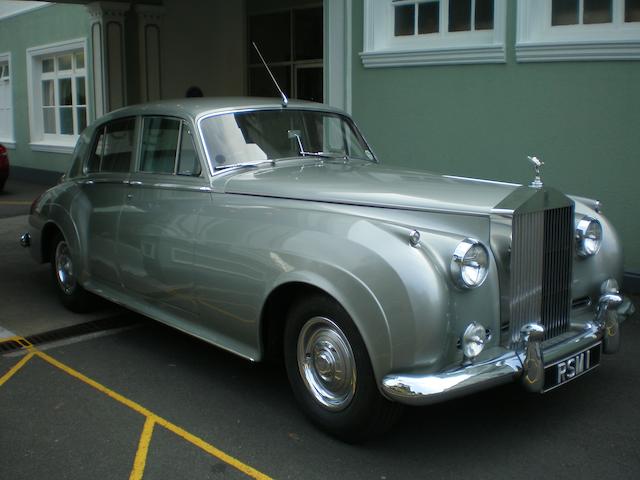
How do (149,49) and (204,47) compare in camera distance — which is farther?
(204,47)

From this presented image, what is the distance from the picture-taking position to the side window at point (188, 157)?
15.4 feet

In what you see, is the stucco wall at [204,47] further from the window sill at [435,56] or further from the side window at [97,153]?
the side window at [97,153]

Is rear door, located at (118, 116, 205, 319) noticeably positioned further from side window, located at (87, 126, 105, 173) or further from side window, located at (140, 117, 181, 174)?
side window, located at (87, 126, 105, 173)

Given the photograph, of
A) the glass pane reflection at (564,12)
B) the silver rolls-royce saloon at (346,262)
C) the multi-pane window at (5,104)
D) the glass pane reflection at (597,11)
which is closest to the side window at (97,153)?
the silver rolls-royce saloon at (346,262)

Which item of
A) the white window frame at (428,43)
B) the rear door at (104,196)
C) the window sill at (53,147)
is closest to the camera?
the rear door at (104,196)

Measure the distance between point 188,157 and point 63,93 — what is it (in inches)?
536

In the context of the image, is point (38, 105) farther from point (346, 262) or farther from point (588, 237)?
point (588, 237)

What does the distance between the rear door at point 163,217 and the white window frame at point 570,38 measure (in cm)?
398

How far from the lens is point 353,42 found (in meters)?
8.70

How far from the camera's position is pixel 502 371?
10.9ft

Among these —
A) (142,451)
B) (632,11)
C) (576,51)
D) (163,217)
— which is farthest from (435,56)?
(142,451)

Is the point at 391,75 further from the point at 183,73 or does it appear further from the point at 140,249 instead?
the point at 183,73

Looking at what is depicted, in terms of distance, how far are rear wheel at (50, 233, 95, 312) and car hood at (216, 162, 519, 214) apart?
2.29 meters

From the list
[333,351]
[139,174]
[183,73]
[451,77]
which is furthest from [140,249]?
[183,73]
